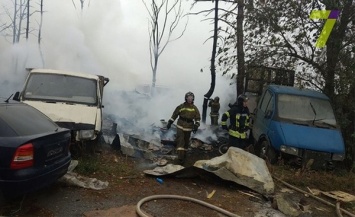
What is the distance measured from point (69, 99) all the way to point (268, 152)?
474 cm

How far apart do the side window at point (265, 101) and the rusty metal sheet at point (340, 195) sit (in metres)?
3.34

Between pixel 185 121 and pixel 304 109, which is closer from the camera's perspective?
pixel 185 121

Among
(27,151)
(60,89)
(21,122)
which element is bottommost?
(27,151)

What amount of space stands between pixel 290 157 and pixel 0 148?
6027 millimetres

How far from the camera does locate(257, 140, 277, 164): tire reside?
26.7 feet

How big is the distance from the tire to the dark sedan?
487 centimetres

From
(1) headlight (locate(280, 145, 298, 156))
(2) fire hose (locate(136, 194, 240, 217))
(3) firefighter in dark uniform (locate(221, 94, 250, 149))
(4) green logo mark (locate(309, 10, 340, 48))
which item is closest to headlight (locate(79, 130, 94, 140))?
(2) fire hose (locate(136, 194, 240, 217))

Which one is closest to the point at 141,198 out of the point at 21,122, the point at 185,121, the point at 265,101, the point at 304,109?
the point at 21,122

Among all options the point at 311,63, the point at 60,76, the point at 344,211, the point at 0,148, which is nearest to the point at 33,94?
the point at 60,76

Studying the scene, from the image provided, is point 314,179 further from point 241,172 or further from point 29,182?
point 29,182

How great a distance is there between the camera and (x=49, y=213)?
4.53 metres

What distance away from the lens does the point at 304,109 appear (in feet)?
29.1

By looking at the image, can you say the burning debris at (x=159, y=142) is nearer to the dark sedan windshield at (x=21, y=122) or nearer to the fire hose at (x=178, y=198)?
the fire hose at (x=178, y=198)

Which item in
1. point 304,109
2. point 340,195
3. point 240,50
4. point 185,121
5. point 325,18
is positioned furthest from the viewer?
point 240,50
